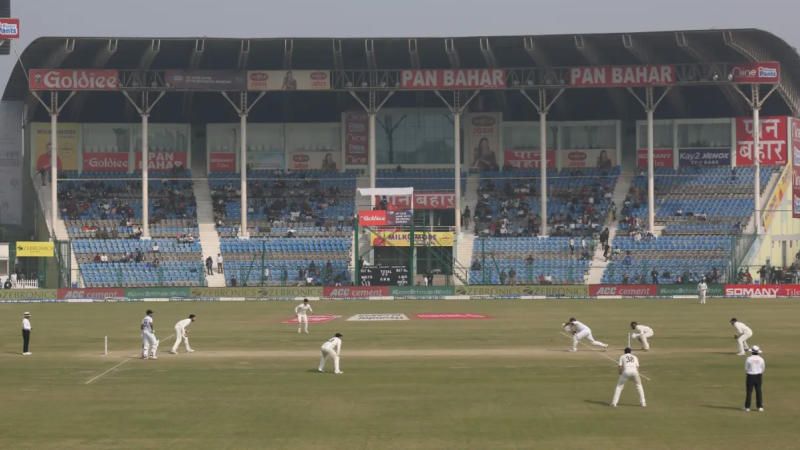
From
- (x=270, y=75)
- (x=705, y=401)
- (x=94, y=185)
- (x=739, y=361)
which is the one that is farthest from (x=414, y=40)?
(x=705, y=401)

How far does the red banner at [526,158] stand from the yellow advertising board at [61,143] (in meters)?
39.5

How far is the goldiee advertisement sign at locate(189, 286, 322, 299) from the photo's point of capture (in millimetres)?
77188

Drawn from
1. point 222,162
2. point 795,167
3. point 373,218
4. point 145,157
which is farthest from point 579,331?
point 222,162

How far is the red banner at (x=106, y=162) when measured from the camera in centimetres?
9656

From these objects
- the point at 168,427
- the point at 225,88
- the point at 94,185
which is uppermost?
the point at 225,88

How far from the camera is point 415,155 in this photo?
97.8m

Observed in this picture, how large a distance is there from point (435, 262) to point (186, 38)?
27339 millimetres

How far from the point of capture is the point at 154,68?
93.9m

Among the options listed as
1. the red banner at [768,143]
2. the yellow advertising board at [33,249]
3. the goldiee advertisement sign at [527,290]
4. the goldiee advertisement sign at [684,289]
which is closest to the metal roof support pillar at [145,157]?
the yellow advertising board at [33,249]

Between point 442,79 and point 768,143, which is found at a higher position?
point 442,79

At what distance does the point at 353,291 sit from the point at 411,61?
24.2m

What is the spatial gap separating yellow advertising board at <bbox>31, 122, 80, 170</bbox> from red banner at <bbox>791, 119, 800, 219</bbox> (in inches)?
2416

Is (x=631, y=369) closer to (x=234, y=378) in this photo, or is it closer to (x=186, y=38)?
(x=234, y=378)

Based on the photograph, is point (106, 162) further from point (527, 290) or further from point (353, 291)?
point (527, 290)
